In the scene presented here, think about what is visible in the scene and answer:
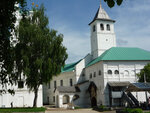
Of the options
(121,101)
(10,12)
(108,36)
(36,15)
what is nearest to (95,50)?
(108,36)

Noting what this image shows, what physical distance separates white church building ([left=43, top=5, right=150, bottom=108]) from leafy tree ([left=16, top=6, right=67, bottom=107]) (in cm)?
1535

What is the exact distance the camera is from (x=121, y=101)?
41125mm

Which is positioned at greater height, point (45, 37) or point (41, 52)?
point (45, 37)

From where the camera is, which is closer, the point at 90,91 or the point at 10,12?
the point at 10,12

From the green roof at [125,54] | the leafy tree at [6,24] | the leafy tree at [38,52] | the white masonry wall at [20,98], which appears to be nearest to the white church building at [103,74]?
the green roof at [125,54]

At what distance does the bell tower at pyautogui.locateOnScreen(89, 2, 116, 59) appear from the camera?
5312cm

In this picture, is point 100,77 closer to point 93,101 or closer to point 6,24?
point 93,101

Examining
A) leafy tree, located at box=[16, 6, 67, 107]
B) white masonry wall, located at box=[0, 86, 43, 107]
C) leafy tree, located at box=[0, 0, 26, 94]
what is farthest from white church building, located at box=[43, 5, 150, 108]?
leafy tree, located at box=[0, 0, 26, 94]

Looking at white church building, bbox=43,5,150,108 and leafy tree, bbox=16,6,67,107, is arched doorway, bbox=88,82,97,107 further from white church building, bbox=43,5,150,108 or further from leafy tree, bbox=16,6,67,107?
leafy tree, bbox=16,6,67,107

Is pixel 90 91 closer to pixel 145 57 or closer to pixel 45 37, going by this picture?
pixel 145 57

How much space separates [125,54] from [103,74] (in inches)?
307

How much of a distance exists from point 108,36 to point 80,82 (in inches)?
540

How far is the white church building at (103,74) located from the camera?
4262cm

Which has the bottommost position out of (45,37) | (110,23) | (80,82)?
(80,82)
